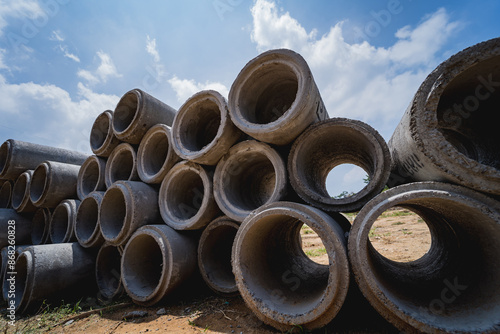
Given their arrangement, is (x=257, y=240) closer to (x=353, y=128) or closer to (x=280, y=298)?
(x=280, y=298)

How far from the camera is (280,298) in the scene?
7.49ft

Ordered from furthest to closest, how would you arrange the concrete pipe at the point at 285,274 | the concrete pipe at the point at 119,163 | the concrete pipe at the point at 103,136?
the concrete pipe at the point at 103,136 → the concrete pipe at the point at 119,163 → the concrete pipe at the point at 285,274

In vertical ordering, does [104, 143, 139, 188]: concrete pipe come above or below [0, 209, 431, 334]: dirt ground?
above

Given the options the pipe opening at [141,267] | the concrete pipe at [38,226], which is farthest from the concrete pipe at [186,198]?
the concrete pipe at [38,226]

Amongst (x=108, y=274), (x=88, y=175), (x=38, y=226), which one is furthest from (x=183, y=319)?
(x=38, y=226)

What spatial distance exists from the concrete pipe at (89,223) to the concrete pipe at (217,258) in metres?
2.01

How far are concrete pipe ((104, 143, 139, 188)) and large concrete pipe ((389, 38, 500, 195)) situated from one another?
3.97 m

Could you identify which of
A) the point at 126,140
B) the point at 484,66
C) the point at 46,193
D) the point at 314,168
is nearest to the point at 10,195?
the point at 46,193

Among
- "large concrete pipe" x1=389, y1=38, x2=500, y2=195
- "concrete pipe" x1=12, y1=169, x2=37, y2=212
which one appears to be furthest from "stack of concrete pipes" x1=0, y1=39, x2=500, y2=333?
"concrete pipe" x1=12, y1=169, x2=37, y2=212

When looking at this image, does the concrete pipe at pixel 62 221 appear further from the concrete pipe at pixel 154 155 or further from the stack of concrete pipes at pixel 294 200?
the concrete pipe at pixel 154 155

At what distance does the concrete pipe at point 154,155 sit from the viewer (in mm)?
3709

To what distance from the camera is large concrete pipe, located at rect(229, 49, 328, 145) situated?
97.0 inches

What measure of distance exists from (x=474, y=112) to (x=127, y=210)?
422 centimetres

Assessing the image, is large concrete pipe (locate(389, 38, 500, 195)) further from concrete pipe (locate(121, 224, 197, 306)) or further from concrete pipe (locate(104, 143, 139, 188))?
concrete pipe (locate(104, 143, 139, 188))
